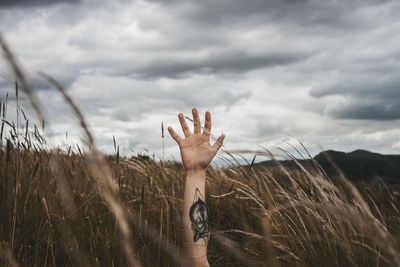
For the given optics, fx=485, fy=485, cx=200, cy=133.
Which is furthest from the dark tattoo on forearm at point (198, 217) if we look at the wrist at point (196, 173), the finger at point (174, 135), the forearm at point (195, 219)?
the finger at point (174, 135)

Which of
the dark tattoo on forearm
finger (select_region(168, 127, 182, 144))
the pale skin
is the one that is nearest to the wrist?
the pale skin

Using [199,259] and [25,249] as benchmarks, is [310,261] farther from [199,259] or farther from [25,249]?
[25,249]

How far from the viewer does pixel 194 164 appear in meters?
3.09

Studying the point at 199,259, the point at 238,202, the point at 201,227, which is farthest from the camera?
the point at 238,202

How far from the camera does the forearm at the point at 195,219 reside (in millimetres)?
2836

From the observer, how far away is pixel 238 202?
13.7ft

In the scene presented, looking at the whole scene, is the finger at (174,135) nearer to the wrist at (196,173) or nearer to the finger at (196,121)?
the finger at (196,121)

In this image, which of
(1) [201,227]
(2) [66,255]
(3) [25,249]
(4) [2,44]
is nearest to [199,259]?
(1) [201,227]

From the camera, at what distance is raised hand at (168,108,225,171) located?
3.10 m

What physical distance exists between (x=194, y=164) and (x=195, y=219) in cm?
35

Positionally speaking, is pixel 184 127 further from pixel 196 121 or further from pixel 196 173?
pixel 196 173

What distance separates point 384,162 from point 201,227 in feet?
122

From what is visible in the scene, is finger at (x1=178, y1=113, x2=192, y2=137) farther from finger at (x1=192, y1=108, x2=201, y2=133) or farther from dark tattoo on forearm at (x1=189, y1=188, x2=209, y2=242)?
dark tattoo on forearm at (x1=189, y1=188, x2=209, y2=242)

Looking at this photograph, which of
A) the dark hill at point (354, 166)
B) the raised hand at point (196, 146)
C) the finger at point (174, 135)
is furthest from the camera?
the finger at point (174, 135)
